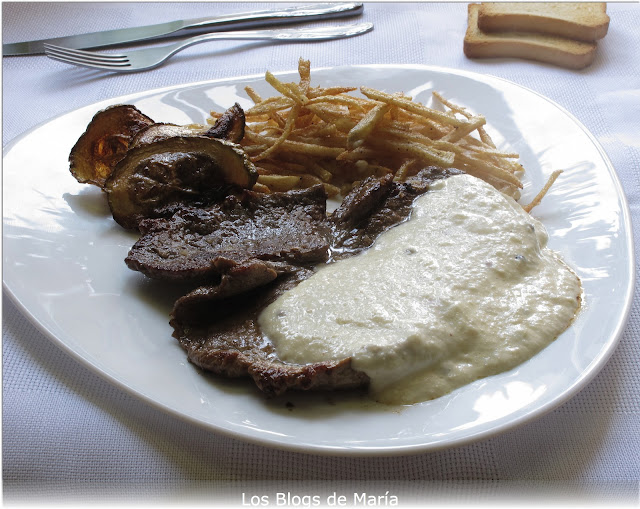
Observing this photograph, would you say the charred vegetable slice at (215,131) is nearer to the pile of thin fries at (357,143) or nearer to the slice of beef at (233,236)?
the pile of thin fries at (357,143)

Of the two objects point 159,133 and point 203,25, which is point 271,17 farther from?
point 159,133

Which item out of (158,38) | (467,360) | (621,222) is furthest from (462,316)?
(158,38)

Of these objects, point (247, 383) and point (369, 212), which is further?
point (369, 212)

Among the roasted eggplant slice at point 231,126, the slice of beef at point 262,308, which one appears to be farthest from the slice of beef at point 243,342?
the roasted eggplant slice at point 231,126

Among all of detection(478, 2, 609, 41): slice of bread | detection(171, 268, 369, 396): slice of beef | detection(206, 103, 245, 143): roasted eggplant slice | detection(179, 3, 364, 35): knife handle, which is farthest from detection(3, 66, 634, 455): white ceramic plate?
detection(179, 3, 364, 35): knife handle

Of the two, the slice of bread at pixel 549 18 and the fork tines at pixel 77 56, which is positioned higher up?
the slice of bread at pixel 549 18

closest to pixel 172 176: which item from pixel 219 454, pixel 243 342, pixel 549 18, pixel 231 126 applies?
pixel 231 126

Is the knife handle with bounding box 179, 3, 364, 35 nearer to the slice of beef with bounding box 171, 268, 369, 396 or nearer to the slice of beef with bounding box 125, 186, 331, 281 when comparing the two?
the slice of beef with bounding box 125, 186, 331, 281
